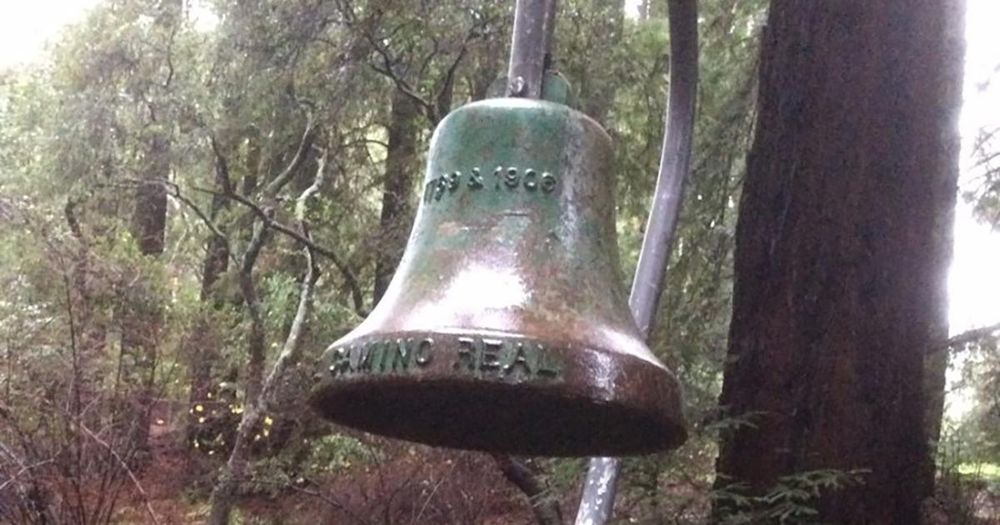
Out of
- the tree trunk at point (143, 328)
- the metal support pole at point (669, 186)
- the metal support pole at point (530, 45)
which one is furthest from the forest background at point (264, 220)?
the metal support pole at point (530, 45)

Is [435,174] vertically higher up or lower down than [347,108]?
lower down

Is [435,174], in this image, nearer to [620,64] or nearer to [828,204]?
[828,204]

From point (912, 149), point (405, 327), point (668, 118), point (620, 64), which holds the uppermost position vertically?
point (620, 64)

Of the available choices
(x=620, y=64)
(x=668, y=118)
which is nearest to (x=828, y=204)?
(x=668, y=118)

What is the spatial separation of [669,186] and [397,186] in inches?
303

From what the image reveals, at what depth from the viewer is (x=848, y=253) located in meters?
3.04

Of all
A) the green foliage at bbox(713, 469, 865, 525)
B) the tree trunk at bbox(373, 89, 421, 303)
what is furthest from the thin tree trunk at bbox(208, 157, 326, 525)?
the green foliage at bbox(713, 469, 865, 525)

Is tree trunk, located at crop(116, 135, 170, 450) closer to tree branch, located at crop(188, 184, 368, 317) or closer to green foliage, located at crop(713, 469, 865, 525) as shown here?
tree branch, located at crop(188, 184, 368, 317)

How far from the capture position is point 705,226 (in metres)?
5.56

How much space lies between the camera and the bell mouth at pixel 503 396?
52.9 inches

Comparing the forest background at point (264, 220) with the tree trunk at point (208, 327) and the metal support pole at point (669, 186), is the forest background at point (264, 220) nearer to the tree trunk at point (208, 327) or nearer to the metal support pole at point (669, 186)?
the tree trunk at point (208, 327)

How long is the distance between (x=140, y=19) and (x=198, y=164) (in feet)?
4.08

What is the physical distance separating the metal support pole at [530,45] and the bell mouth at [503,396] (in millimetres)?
425

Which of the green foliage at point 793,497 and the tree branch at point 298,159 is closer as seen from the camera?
the green foliage at point 793,497
